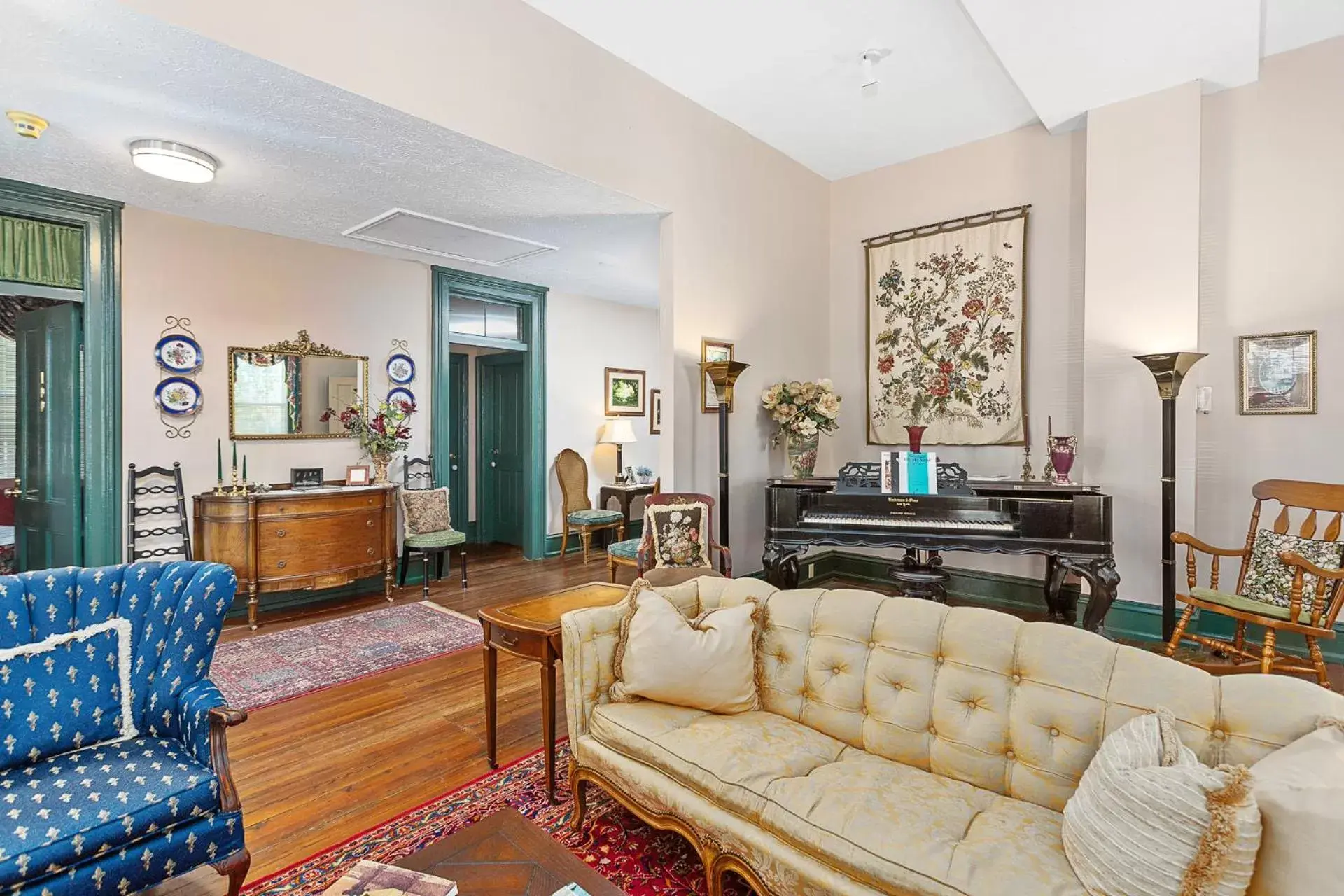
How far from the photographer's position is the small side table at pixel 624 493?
694 cm

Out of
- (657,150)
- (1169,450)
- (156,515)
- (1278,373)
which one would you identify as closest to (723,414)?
(657,150)

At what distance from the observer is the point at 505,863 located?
4.43ft

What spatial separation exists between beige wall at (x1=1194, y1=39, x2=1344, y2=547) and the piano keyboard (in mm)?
1491

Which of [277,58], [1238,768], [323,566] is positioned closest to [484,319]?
[323,566]

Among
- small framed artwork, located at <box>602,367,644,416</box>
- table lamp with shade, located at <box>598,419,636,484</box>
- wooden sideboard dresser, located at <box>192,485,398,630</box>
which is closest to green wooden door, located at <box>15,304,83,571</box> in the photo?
wooden sideboard dresser, located at <box>192,485,398,630</box>

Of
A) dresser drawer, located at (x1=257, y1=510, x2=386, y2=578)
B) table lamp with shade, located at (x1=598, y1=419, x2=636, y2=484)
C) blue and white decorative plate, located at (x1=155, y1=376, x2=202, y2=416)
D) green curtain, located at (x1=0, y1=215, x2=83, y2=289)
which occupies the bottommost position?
dresser drawer, located at (x1=257, y1=510, x2=386, y2=578)

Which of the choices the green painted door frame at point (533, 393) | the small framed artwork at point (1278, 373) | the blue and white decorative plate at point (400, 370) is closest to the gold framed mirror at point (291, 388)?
the blue and white decorative plate at point (400, 370)

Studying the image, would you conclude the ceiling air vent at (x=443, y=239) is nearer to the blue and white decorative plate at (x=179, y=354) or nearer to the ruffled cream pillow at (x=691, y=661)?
the blue and white decorative plate at (x=179, y=354)

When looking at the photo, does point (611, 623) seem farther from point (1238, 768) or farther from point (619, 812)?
point (1238, 768)

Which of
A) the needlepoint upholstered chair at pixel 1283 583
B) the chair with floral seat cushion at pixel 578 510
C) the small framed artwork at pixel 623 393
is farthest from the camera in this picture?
the small framed artwork at pixel 623 393

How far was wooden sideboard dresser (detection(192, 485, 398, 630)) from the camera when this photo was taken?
437 centimetres

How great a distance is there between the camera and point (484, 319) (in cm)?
627

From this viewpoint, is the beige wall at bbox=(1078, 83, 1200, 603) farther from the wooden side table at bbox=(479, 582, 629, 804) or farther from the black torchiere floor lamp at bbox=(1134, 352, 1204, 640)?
the wooden side table at bbox=(479, 582, 629, 804)

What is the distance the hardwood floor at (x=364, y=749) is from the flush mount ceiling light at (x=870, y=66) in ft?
12.8
